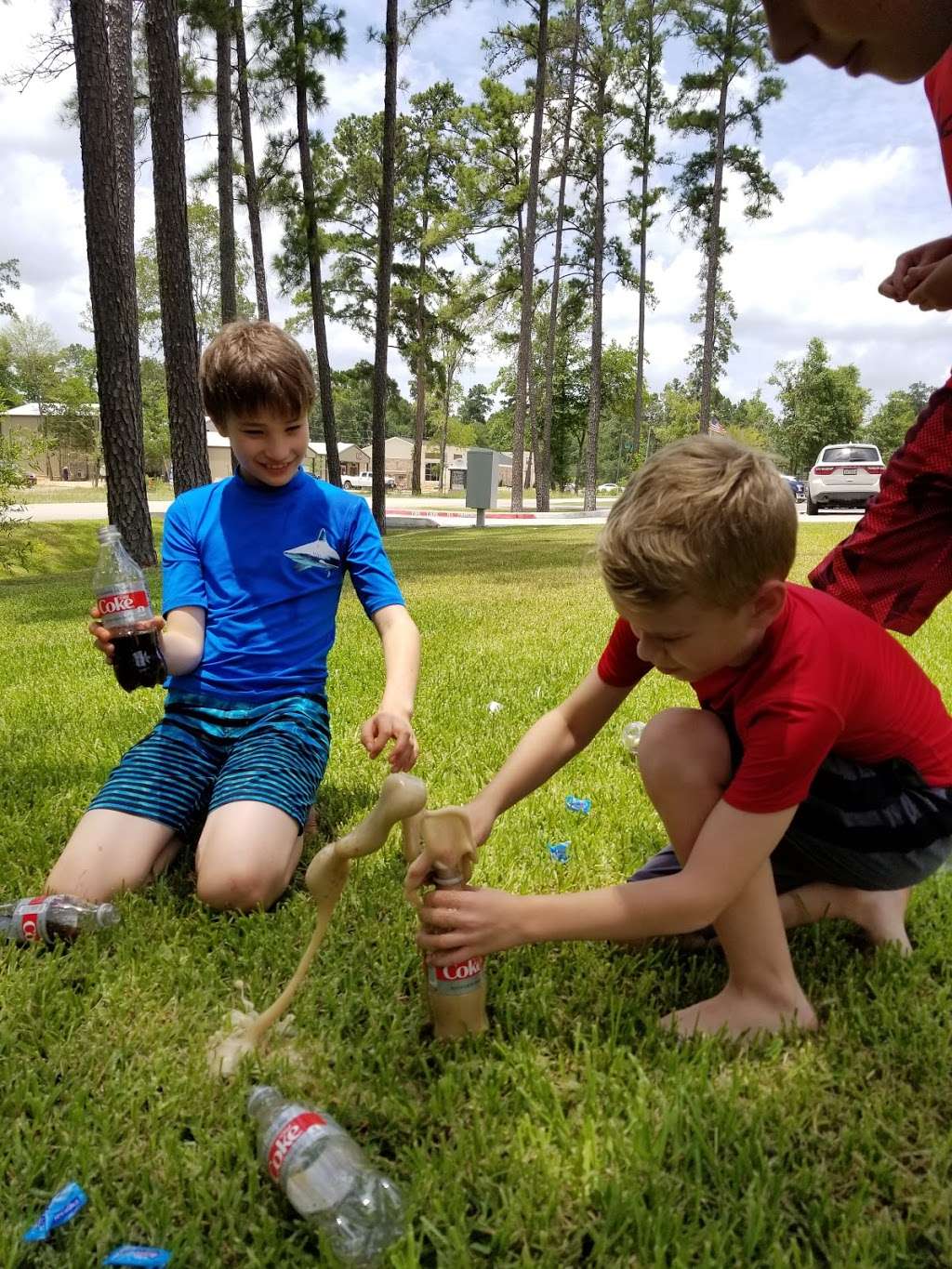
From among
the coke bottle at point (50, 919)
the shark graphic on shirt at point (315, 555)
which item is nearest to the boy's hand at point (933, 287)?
the shark graphic on shirt at point (315, 555)

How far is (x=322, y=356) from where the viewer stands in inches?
690

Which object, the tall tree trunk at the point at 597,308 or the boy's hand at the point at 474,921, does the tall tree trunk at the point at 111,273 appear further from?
the tall tree trunk at the point at 597,308

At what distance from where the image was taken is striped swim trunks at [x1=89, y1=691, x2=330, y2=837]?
251 cm

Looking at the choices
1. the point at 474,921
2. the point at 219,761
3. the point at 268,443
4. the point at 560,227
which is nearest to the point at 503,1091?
the point at 474,921

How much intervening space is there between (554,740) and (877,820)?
0.69 m

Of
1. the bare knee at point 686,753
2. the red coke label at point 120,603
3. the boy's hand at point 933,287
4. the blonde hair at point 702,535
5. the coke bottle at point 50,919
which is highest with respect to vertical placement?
the boy's hand at point 933,287

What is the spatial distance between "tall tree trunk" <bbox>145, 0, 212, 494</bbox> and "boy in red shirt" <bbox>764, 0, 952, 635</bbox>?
335 inches

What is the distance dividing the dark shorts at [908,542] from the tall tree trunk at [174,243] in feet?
27.9

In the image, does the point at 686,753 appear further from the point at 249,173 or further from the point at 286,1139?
the point at 249,173

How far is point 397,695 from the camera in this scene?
2355 millimetres

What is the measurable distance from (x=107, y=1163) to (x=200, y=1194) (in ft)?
0.62

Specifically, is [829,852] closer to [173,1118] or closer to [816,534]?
[173,1118]

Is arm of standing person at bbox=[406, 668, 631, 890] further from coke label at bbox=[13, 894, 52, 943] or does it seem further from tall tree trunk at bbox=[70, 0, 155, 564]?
tall tree trunk at bbox=[70, 0, 155, 564]

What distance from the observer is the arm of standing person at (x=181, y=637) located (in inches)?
106
